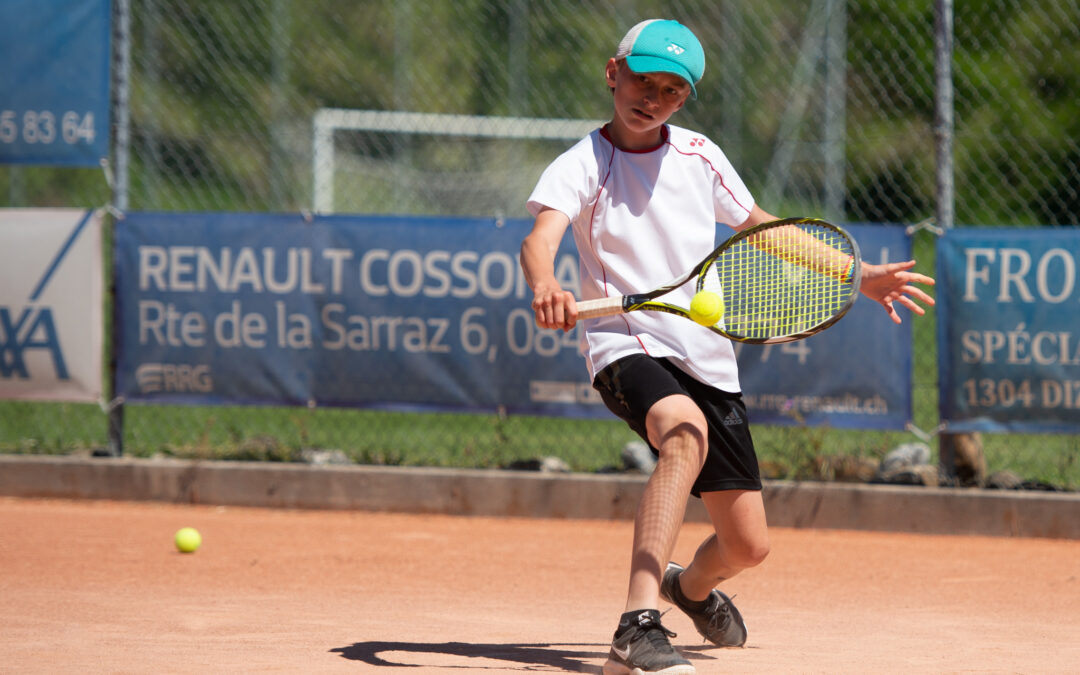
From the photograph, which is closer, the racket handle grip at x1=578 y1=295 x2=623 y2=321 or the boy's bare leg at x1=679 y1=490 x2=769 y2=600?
the racket handle grip at x1=578 y1=295 x2=623 y2=321

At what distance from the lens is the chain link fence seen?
15953mm

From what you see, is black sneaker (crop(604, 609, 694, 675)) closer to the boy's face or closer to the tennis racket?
the tennis racket

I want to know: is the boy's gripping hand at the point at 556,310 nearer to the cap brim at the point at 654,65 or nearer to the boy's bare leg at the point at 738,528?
the cap brim at the point at 654,65

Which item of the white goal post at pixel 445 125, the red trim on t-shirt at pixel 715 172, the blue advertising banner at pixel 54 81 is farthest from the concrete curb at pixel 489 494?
the white goal post at pixel 445 125

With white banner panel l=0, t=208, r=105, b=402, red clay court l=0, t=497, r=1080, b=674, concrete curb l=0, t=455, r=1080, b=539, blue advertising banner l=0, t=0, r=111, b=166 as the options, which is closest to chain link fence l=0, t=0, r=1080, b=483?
blue advertising banner l=0, t=0, r=111, b=166

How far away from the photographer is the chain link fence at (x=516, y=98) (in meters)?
16.0

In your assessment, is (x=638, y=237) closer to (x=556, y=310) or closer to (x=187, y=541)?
(x=556, y=310)

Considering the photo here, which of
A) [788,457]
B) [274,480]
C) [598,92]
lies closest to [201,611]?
[274,480]

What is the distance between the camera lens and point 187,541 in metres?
6.03

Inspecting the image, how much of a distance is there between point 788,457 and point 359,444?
8.40ft

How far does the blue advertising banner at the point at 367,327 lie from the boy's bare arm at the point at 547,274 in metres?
3.18

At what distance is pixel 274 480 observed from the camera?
7266 millimetres

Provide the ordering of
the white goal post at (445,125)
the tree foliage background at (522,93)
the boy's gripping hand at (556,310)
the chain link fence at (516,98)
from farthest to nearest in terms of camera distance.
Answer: the tree foliage background at (522,93)
the chain link fence at (516,98)
the white goal post at (445,125)
the boy's gripping hand at (556,310)

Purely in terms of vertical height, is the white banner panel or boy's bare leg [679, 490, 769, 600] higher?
the white banner panel
